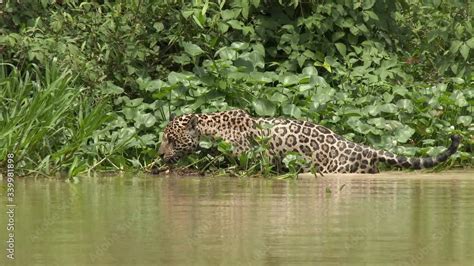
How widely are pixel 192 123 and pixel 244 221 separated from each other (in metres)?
3.96

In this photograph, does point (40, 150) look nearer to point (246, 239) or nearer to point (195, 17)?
point (195, 17)

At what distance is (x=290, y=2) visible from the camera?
1358 cm

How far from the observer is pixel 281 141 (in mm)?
11711

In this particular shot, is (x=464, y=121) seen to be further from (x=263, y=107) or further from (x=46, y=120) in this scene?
(x=46, y=120)

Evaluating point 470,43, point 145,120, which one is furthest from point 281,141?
point 470,43

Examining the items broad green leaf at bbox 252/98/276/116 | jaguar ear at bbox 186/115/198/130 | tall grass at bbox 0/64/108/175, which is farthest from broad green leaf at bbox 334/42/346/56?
tall grass at bbox 0/64/108/175

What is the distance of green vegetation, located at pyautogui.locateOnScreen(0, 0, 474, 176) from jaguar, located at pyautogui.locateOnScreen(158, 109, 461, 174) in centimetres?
19

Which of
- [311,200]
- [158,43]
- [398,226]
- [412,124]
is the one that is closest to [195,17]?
[158,43]

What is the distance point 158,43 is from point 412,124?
9.32ft

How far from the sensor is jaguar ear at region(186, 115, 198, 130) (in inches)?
466

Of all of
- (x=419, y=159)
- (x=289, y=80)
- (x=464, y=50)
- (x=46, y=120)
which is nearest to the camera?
(x=46, y=120)

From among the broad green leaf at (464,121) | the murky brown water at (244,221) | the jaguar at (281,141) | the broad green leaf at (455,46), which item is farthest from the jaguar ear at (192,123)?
the broad green leaf at (455,46)

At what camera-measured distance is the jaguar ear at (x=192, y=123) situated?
11.8 m

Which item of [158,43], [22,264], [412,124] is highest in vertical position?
[158,43]
